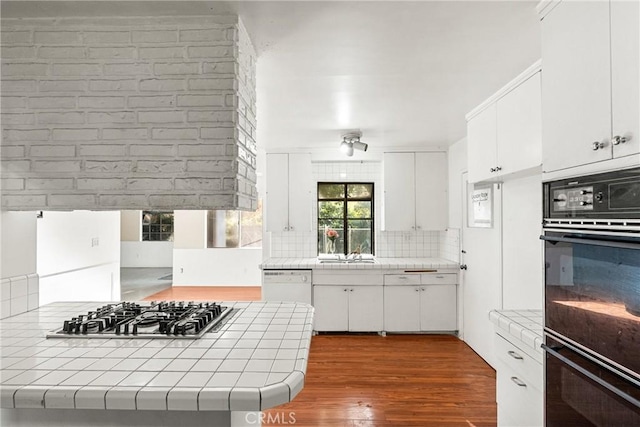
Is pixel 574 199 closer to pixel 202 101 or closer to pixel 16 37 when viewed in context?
pixel 202 101

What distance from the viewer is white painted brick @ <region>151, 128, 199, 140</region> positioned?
1690 millimetres

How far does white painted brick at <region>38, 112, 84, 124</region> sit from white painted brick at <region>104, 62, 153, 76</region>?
242mm

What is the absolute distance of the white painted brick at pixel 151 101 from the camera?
1698mm

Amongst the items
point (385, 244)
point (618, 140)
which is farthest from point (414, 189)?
point (618, 140)

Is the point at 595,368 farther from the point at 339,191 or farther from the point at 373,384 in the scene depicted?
the point at 339,191

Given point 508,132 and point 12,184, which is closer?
point 12,184

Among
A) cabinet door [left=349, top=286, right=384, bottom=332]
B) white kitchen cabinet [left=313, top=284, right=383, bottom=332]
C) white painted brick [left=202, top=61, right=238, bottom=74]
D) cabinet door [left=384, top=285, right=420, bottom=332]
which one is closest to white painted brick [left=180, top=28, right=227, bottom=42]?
white painted brick [left=202, top=61, right=238, bottom=74]

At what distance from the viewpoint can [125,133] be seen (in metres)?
1.70

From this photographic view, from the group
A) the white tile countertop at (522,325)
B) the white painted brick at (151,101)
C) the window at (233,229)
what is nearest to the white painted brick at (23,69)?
the white painted brick at (151,101)

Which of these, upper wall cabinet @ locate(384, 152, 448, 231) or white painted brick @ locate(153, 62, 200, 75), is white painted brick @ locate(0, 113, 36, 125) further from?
upper wall cabinet @ locate(384, 152, 448, 231)

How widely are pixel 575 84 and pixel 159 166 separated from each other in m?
1.73

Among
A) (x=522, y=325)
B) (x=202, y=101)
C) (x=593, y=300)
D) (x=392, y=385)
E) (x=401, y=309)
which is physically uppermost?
(x=202, y=101)

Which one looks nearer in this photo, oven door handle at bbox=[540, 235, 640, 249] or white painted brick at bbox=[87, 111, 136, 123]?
oven door handle at bbox=[540, 235, 640, 249]

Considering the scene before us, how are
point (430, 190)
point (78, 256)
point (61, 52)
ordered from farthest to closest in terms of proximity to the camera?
point (430, 190) → point (78, 256) → point (61, 52)
